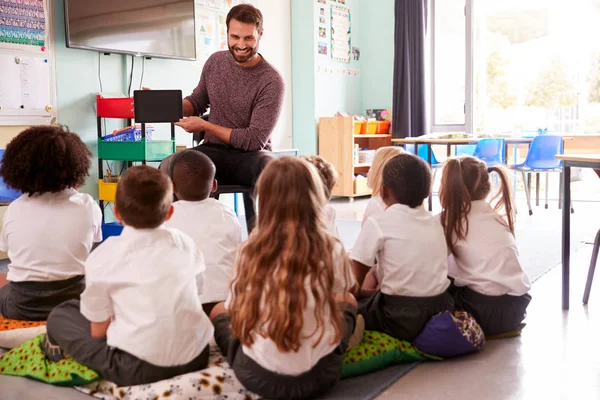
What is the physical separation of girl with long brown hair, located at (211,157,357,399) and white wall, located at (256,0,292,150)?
4.69m

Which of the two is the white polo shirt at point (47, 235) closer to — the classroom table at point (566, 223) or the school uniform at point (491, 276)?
the school uniform at point (491, 276)

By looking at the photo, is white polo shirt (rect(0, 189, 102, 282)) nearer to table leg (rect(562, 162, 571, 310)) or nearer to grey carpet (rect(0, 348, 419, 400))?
grey carpet (rect(0, 348, 419, 400))

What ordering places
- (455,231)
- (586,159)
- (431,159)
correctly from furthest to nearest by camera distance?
(431,159) → (586,159) → (455,231)

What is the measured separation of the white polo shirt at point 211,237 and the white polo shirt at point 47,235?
340mm

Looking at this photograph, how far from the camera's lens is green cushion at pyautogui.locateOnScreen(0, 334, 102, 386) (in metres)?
1.80

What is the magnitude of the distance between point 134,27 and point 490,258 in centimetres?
332

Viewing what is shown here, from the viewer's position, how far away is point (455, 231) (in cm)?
225

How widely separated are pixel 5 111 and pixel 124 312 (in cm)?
277

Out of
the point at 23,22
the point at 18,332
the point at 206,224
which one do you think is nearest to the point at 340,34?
the point at 23,22

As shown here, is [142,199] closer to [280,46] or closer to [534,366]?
[534,366]

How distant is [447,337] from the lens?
2.02m

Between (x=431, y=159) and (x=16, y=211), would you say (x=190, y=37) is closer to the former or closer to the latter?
(x=431, y=159)

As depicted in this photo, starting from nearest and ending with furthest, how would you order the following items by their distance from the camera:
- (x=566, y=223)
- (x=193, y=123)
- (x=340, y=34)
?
(x=566, y=223) < (x=193, y=123) < (x=340, y=34)

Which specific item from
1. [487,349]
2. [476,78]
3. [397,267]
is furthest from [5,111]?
[476,78]
